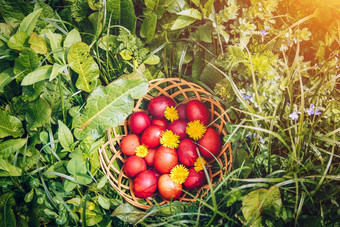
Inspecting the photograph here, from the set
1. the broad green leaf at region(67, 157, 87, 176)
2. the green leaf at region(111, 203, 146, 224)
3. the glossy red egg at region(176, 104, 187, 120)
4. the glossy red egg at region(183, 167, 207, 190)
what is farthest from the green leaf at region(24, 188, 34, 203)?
the glossy red egg at region(176, 104, 187, 120)

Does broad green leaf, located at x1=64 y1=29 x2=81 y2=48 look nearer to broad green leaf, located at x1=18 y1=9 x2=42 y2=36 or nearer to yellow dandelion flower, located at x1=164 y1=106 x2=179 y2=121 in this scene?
broad green leaf, located at x1=18 y1=9 x2=42 y2=36

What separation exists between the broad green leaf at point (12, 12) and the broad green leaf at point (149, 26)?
0.92 metres

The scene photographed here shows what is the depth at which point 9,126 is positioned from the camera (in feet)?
5.55

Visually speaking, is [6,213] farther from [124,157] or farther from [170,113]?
[170,113]

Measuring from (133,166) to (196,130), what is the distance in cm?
52

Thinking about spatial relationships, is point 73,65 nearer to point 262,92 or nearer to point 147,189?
point 147,189

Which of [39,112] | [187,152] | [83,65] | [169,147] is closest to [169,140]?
[169,147]

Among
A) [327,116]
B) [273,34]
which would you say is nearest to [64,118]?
[273,34]

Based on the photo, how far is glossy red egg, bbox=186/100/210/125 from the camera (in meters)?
1.68

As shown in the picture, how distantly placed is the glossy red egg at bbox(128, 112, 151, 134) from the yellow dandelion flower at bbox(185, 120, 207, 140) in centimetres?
35

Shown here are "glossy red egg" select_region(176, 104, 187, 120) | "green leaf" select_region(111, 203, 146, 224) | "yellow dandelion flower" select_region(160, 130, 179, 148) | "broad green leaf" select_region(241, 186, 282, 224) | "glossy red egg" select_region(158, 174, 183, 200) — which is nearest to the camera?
"broad green leaf" select_region(241, 186, 282, 224)

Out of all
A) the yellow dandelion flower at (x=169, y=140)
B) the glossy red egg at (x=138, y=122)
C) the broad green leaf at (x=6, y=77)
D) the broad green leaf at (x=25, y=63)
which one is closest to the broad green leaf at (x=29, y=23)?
the broad green leaf at (x=25, y=63)

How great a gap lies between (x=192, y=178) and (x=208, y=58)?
89 cm

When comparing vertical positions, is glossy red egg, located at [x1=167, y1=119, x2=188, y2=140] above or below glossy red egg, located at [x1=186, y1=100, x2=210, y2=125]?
below
